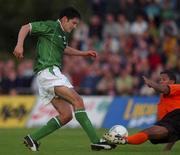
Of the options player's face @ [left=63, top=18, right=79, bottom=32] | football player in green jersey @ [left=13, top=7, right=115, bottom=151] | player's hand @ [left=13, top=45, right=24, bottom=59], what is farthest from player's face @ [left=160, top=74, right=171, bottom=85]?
player's hand @ [left=13, top=45, right=24, bottom=59]

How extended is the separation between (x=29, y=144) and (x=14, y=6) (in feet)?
95.3

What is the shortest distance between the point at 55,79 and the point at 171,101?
6.54 ft

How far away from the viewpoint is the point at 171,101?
14.2 metres

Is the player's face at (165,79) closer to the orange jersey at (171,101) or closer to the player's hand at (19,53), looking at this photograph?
the orange jersey at (171,101)

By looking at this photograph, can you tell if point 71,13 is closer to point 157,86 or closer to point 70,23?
point 70,23

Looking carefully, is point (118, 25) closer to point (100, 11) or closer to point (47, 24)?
point (100, 11)

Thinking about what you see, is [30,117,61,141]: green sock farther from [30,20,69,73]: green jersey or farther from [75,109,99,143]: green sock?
[30,20,69,73]: green jersey

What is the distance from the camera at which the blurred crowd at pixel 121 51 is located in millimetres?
26250

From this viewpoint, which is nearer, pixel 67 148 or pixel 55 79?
pixel 55 79

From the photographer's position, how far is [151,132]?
549 inches

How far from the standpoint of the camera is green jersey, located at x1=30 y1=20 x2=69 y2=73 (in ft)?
47.1

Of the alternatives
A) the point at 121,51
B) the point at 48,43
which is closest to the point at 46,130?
the point at 48,43

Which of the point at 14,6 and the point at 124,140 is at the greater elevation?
the point at 124,140

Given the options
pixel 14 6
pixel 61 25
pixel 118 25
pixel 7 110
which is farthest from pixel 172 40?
pixel 14 6
